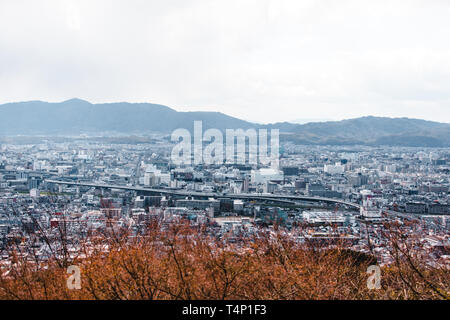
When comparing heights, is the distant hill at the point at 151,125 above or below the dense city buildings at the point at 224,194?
above

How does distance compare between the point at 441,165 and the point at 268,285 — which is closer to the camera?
the point at 268,285

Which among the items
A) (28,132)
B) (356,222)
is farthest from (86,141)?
(356,222)

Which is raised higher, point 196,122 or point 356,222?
point 196,122

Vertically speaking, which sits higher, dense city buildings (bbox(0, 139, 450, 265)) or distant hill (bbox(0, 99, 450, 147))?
distant hill (bbox(0, 99, 450, 147))

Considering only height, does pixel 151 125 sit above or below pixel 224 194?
above

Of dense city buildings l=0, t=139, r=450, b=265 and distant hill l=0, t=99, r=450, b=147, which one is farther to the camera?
distant hill l=0, t=99, r=450, b=147

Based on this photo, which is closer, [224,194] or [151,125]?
[224,194]
